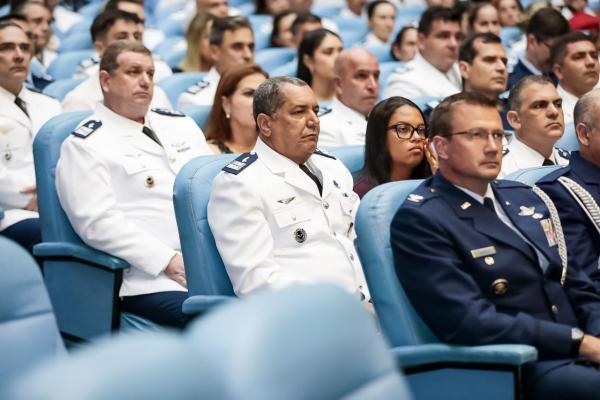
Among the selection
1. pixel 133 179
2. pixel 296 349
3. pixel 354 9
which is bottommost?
pixel 354 9

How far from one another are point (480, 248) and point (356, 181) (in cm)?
89

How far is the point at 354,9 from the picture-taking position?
28.3 feet

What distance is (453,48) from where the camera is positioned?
566 centimetres

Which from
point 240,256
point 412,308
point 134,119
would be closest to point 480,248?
point 412,308

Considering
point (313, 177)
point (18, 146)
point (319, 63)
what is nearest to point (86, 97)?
point (18, 146)

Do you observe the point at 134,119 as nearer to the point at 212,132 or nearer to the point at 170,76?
the point at 212,132

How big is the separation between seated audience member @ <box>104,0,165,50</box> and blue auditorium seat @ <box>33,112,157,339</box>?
264cm

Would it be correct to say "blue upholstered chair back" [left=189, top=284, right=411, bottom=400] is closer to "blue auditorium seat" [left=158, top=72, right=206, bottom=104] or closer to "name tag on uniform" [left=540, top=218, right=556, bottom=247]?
"name tag on uniform" [left=540, top=218, right=556, bottom=247]

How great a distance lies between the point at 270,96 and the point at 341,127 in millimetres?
1340

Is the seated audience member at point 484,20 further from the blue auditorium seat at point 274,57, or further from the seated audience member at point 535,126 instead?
the seated audience member at point 535,126

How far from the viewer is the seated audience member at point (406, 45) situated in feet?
20.6

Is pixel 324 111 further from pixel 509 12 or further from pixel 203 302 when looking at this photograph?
pixel 509 12

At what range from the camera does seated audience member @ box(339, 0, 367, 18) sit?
860 cm

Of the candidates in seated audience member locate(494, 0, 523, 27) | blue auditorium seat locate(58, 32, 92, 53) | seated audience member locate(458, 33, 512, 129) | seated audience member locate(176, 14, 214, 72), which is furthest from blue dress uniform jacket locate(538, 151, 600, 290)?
seated audience member locate(494, 0, 523, 27)
